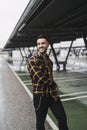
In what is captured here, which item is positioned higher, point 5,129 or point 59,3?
point 59,3

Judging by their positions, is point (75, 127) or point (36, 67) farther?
point (75, 127)

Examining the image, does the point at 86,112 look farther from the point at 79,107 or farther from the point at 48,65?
the point at 48,65

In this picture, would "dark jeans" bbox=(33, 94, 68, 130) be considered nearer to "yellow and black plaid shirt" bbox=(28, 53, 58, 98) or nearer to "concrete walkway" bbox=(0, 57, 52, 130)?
"yellow and black plaid shirt" bbox=(28, 53, 58, 98)

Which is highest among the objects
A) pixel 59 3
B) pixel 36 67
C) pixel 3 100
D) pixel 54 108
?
pixel 59 3

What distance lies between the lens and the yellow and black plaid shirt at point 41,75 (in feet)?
11.5

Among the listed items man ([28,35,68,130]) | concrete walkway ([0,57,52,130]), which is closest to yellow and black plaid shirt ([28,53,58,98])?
man ([28,35,68,130])

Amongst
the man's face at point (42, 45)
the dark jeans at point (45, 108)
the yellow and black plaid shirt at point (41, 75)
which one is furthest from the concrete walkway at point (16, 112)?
the man's face at point (42, 45)

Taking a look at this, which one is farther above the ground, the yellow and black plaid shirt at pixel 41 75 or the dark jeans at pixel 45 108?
the yellow and black plaid shirt at pixel 41 75

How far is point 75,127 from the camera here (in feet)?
16.4

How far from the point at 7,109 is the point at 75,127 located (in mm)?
2419

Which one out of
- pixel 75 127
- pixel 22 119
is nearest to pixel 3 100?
pixel 22 119

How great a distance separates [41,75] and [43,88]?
0.19m

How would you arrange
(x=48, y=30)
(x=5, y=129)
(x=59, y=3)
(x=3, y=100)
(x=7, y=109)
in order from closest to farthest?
(x=5, y=129) < (x=59, y=3) < (x=7, y=109) < (x=3, y=100) < (x=48, y=30)

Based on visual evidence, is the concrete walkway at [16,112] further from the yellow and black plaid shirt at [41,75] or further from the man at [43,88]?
the yellow and black plaid shirt at [41,75]
